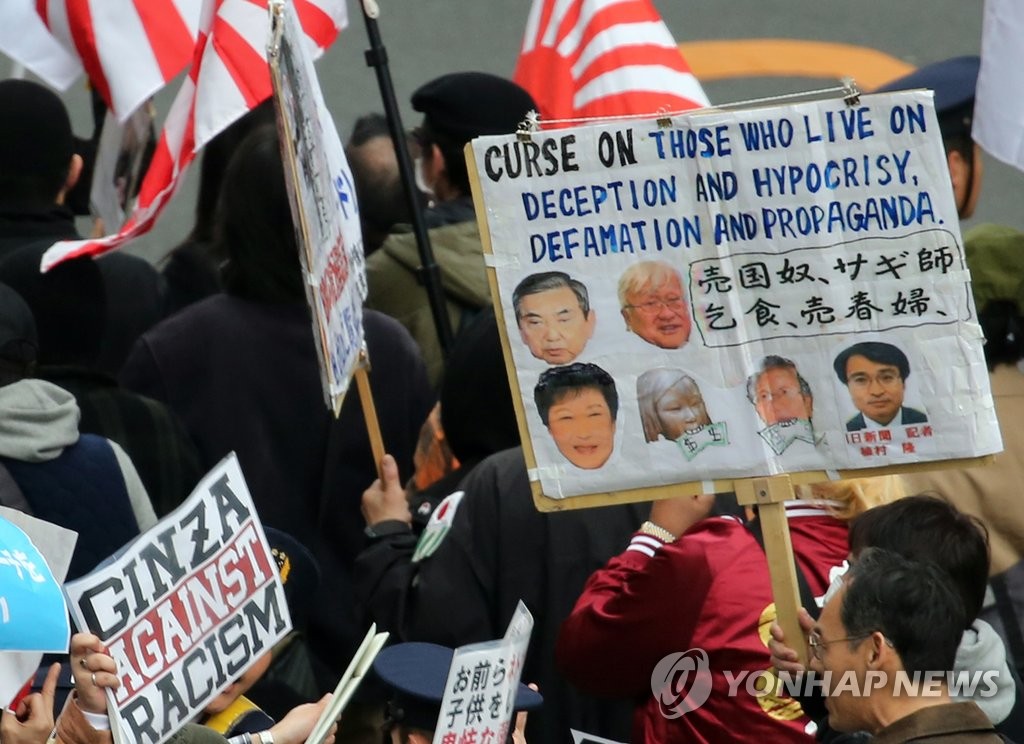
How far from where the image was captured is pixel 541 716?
13.6ft

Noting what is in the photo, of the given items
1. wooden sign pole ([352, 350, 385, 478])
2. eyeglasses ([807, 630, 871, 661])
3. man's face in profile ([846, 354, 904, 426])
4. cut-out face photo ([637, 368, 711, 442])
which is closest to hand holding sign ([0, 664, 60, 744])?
cut-out face photo ([637, 368, 711, 442])

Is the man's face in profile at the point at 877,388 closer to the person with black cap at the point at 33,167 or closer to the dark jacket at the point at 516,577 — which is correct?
the dark jacket at the point at 516,577

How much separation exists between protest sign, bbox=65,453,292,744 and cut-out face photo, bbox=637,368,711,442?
75cm

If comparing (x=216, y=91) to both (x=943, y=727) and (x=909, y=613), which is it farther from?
(x=943, y=727)

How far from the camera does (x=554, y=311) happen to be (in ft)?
11.8

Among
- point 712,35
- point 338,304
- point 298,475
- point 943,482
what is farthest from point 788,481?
point 712,35

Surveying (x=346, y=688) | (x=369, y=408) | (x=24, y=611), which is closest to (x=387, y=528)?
(x=369, y=408)

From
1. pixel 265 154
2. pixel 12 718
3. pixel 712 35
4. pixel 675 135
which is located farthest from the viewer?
pixel 712 35

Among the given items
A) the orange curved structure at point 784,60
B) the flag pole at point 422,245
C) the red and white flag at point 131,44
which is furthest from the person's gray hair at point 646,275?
the orange curved structure at point 784,60

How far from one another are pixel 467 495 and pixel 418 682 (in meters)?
0.55

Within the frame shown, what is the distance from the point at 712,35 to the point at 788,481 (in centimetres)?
712

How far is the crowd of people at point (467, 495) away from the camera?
11.5 feet

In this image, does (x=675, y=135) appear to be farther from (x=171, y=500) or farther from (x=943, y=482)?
(x=171, y=500)

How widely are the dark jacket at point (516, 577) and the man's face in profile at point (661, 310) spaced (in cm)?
62
